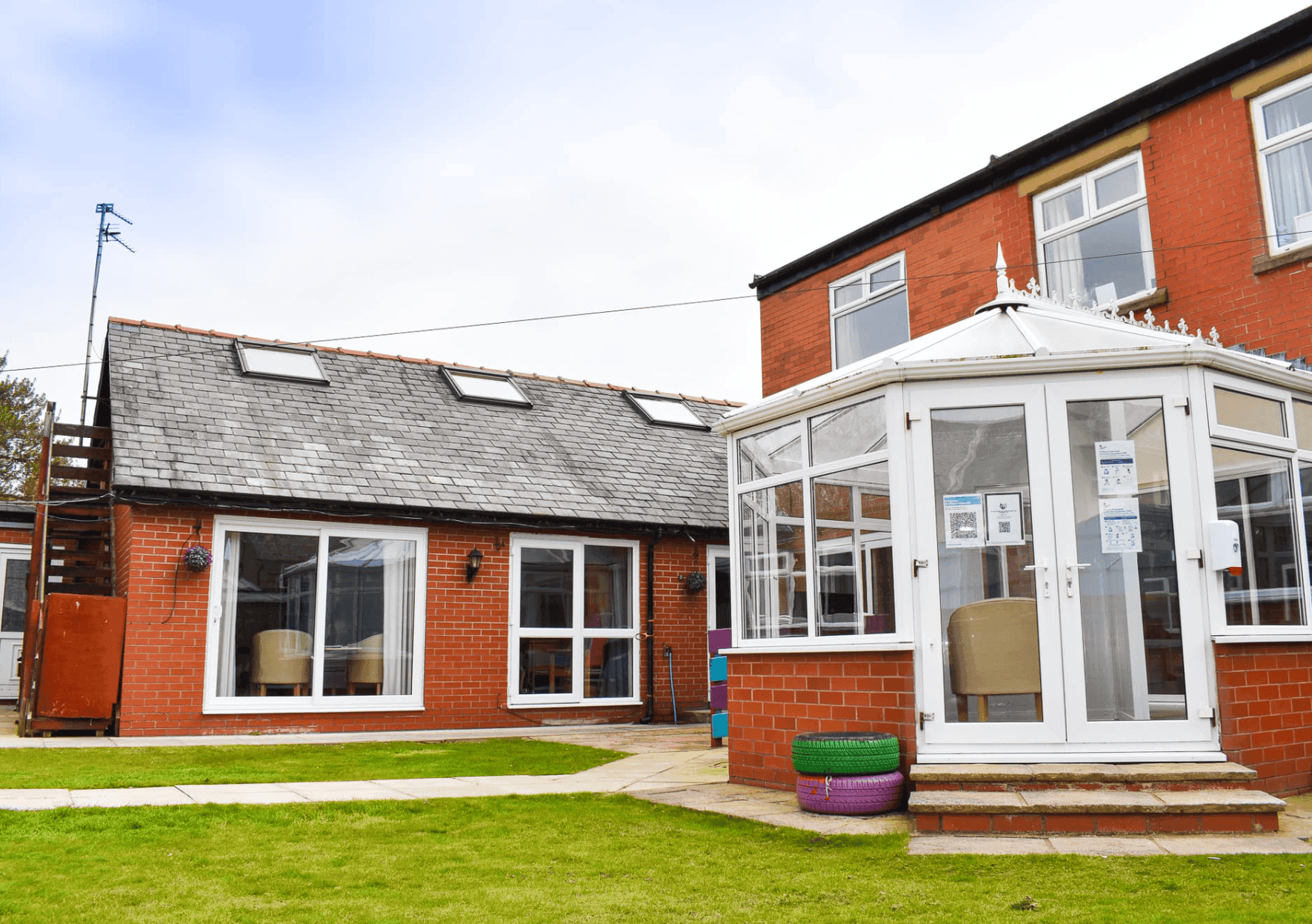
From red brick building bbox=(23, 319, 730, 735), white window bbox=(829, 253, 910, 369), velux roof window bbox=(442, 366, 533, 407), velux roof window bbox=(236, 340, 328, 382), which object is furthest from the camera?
velux roof window bbox=(442, 366, 533, 407)

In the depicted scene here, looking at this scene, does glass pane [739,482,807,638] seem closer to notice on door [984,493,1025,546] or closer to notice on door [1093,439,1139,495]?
notice on door [984,493,1025,546]

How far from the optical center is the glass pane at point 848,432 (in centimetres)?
645

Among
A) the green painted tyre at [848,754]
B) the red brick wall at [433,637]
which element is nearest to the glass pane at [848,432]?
the green painted tyre at [848,754]

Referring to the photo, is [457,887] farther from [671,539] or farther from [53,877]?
[671,539]

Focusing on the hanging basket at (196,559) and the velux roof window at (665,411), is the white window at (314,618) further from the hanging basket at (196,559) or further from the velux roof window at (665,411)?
the velux roof window at (665,411)

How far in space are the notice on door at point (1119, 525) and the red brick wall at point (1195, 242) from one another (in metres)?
3.01

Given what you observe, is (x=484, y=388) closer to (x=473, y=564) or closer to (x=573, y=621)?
(x=473, y=564)

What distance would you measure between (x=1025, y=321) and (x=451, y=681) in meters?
7.63

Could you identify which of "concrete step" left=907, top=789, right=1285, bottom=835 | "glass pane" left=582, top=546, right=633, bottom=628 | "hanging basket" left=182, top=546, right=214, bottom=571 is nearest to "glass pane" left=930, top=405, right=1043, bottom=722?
"concrete step" left=907, top=789, right=1285, bottom=835

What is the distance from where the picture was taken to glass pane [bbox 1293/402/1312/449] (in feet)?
21.9

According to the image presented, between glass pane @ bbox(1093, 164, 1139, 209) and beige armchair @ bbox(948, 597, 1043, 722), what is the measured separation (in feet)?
16.8

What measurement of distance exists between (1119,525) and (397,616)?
8047mm

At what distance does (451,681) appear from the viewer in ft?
38.8

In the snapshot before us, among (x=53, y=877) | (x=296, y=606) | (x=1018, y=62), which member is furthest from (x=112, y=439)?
(x=1018, y=62)
